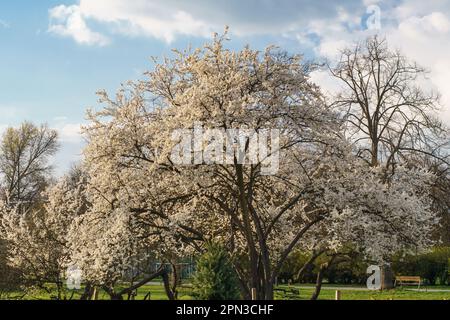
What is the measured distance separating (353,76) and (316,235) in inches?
517

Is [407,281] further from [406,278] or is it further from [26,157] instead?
[26,157]

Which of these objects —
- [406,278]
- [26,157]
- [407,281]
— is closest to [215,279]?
[406,278]

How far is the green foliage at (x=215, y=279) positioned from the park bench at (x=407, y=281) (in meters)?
18.9

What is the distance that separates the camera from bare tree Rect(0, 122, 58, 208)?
40500 mm

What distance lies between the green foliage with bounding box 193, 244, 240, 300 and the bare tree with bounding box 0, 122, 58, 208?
3089 cm

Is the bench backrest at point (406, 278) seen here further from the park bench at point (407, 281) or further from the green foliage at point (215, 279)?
the green foliage at point (215, 279)

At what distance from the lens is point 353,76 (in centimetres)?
2833

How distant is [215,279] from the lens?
10984mm

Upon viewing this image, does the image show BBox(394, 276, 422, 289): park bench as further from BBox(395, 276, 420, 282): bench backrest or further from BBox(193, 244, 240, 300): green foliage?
BBox(193, 244, 240, 300): green foliage

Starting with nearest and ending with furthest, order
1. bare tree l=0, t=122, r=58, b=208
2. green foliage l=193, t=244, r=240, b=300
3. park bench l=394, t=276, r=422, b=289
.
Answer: green foliage l=193, t=244, r=240, b=300 < park bench l=394, t=276, r=422, b=289 < bare tree l=0, t=122, r=58, b=208

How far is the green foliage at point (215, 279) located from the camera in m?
10.9

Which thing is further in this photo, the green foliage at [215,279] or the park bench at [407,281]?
the park bench at [407,281]

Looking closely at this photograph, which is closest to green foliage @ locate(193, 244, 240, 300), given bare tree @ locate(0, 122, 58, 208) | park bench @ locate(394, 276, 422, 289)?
park bench @ locate(394, 276, 422, 289)

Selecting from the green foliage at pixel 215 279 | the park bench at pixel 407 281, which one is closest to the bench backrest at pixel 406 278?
the park bench at pixel 407 281
